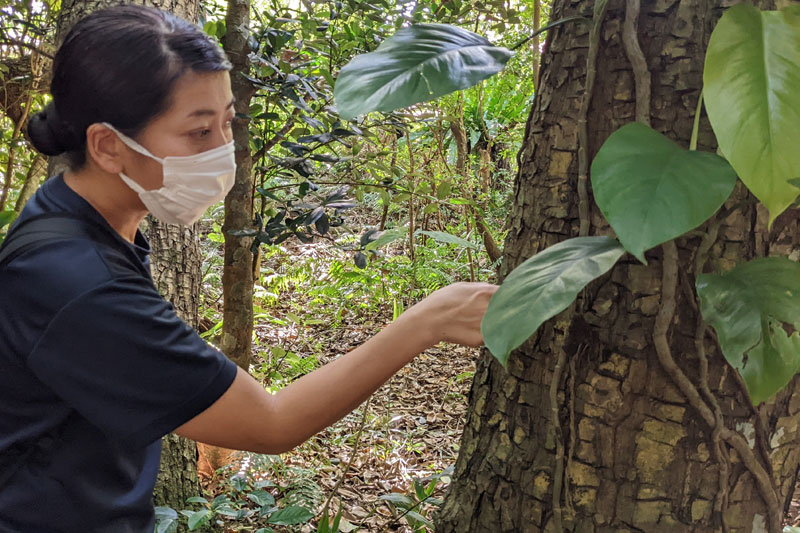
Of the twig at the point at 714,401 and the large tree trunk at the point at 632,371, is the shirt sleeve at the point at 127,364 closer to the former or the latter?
the large tree trunk at the point at 632,371

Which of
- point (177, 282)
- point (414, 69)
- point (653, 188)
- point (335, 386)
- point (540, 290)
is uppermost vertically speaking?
point (414, 69)

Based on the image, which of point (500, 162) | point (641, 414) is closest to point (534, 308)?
point (641, 414)

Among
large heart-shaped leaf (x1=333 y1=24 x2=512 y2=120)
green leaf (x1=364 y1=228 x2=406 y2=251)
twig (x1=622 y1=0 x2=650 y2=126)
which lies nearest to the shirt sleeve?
large heart-shaped leaf (x1=333 y1=24 x2=512 y2=120)

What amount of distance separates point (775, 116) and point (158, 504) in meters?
2.02

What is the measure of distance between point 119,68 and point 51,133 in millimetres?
189

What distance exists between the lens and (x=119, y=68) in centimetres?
96

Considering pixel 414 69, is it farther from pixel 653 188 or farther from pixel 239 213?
pixel 239 213

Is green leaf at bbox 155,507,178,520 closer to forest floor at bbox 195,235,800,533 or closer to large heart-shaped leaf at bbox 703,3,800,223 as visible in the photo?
forest floor at bbox 195,235,800,533

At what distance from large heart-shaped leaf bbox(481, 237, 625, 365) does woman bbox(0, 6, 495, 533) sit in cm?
21

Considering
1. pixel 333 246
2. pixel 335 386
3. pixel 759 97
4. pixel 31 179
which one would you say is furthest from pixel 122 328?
pixel 31 179

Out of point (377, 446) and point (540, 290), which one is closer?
point (540, 290)

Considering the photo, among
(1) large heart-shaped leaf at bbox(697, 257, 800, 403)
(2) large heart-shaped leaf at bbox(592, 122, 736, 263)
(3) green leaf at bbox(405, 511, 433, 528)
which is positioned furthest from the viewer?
(3) green leaf at bbox(405, 511, 433, 528)

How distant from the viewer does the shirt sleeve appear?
2.70 ft

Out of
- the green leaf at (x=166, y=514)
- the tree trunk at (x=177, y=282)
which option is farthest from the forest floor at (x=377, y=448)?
the green leaf at (x=166, y=514)
